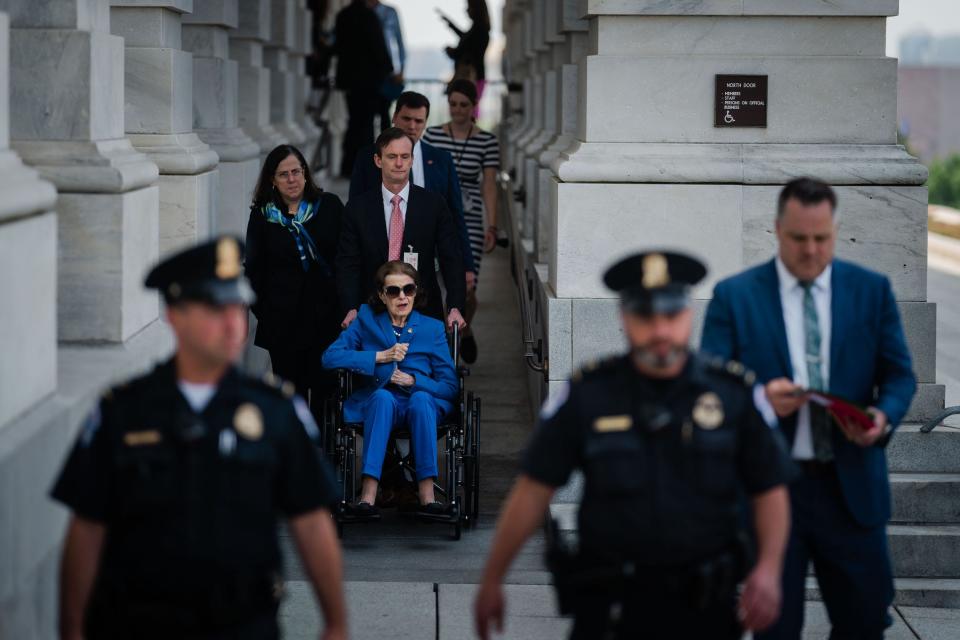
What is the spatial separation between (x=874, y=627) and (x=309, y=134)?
509 inches

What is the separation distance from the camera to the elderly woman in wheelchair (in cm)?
826

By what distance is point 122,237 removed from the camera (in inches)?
272

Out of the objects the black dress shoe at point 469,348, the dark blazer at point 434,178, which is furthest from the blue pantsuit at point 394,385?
the black dress shoe at point 469,348

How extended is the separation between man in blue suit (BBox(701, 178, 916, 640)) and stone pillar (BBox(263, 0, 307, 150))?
986 cm

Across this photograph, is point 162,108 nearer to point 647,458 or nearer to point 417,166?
point 417,166

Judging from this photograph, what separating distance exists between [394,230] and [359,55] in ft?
27.8

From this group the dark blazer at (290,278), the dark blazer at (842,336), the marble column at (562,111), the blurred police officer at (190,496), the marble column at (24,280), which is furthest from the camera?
the marble column at (562,111)

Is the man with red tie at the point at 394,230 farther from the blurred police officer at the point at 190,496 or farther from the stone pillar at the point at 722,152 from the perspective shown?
the blurred police officer at the point at 190,496

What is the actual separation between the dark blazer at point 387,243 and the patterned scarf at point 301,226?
0.32m

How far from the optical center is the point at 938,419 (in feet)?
27.0

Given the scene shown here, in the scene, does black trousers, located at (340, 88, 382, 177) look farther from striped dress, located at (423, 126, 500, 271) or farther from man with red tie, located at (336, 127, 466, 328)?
man with red tie, located at (336, 127, 466, 328)

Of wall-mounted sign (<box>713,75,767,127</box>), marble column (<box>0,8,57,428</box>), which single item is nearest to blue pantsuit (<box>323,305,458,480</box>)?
wall-mounted sign (<box>713,75,767,127</box>)

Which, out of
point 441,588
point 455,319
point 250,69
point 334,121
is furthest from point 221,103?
point 334,121

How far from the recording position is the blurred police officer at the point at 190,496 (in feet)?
13.4
